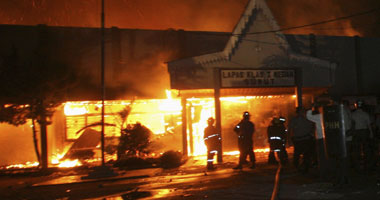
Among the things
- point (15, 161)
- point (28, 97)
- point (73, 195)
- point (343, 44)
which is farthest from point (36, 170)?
point (343, 44)

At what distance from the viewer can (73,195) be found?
9703 millimetres

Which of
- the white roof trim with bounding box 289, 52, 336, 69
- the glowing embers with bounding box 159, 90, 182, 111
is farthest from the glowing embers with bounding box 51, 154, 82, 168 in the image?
the white roof trim with bounding box 289, 52, 336, 69

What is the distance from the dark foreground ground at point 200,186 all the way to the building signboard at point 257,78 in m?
3.16

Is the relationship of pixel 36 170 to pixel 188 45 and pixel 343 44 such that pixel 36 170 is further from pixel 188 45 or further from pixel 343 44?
pixel 343 44

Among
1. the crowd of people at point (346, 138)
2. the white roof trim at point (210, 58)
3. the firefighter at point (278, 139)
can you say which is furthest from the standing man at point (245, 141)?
the white roof trim at point (210, 58)

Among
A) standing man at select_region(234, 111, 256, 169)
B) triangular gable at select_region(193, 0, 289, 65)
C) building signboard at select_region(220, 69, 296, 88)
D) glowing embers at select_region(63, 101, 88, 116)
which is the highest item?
triangular gable at select_region(193, 0, 289, 65)

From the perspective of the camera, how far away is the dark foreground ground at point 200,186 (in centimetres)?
767

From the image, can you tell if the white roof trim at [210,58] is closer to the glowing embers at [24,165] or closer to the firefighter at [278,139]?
the firefighter at [278,139]

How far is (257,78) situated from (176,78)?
3.24 meters

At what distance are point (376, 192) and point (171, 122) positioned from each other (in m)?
11.4

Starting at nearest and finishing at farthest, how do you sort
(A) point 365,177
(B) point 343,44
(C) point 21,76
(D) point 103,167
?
(A) point 365,177, (D) point 103,167, (C) point 21,76, (B) point 343,44

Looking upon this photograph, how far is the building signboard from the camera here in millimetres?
15039

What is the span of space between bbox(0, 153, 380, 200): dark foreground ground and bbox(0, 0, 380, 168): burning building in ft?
10.4

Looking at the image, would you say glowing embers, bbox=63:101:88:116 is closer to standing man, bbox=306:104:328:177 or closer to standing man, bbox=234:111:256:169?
standing man, bbox=234:111:256:169
